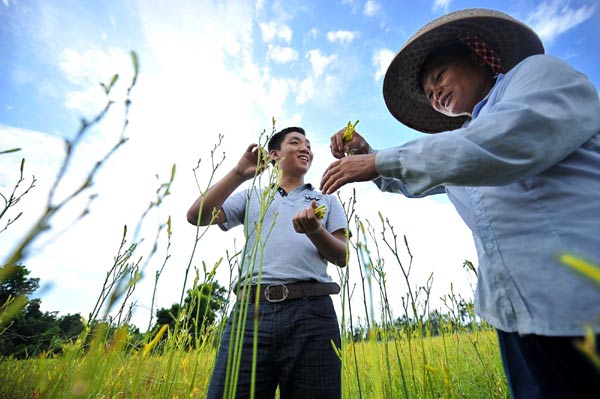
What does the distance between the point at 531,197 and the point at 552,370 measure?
474 millimetres

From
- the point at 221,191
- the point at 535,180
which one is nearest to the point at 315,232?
the point at 221,191

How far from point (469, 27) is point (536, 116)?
1008 millimetres

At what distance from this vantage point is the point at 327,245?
173 centimetres

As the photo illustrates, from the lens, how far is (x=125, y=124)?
1.82 feet

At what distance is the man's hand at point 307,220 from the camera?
143 cm

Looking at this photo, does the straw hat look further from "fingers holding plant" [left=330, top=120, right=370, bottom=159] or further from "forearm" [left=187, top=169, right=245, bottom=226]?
"forearm" [left=187, top=169, right=245, bottom=226]

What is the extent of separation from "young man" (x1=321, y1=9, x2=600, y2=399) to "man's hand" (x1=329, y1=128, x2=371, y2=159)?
57cm

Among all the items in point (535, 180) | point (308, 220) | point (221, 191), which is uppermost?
point (221, 191)

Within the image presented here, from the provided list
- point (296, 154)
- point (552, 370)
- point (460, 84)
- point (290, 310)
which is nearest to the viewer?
point (552, 370)

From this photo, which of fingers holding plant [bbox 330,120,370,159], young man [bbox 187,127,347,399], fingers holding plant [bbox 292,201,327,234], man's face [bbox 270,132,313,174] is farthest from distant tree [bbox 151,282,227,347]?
man's face [bbox 270,132,313,174]

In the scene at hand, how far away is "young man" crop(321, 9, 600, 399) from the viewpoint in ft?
2.62

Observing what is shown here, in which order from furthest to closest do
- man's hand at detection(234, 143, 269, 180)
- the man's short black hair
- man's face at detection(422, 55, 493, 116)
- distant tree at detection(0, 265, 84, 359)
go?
the man's short black hair → man's hand at detection(234, 143, 269, 180) → man's face at detection(422, 55, 493, 116) → distant tree at detection(0, 265, 84, 359)

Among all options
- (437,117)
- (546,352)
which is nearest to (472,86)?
(437,117)

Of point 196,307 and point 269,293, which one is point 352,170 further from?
point 269,293
